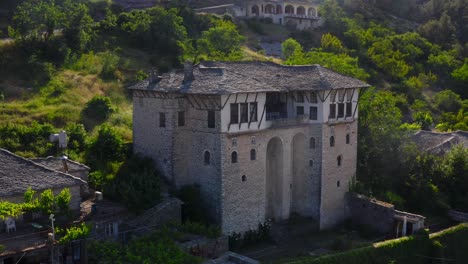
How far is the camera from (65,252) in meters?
29.1

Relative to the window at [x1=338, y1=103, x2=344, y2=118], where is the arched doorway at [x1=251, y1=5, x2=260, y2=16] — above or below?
above

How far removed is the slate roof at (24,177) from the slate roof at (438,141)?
97.0ft

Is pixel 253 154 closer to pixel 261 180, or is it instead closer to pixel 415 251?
pixel 261 180

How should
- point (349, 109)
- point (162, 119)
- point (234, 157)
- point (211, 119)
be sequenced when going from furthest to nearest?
point (349, 109)
point (162, 119)
point (234, 157)
point (211, 119)

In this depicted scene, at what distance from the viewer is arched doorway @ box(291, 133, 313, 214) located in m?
40.8

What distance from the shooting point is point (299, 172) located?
4116cm

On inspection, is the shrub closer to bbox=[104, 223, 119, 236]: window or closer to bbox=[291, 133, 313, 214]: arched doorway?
bbox=[291, 133, 313, 214]: arched doorway

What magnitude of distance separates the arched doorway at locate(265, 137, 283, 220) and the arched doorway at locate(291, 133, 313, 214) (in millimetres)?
1364

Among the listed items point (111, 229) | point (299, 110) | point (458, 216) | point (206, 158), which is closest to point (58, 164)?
point (111, 229)

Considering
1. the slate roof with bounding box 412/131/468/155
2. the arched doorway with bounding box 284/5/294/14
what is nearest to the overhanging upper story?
the slate roof with bounding box 412/131/468/155

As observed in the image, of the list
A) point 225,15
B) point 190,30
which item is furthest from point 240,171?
point 225,15

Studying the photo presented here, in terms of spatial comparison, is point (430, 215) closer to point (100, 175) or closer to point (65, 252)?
point (100, 175)

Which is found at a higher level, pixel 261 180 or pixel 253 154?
pixel 253 154

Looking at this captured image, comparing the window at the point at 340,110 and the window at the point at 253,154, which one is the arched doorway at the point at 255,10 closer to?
the window at the point at 340,110
